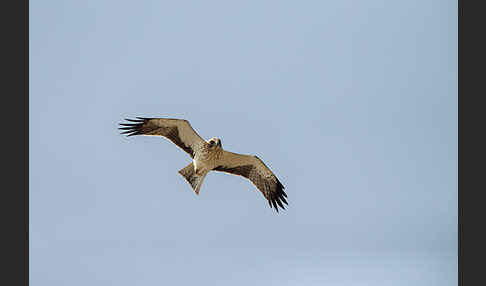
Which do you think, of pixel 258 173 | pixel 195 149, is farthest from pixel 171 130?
pixel 258 173

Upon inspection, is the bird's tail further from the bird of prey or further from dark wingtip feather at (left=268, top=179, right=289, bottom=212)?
dark wingtip feather at (left=268, top=179, right=289, bottom=212)

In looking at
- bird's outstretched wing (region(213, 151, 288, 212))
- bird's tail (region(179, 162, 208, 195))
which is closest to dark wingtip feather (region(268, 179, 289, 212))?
bird's outstretched wing (region(213, 151, 288, 212))

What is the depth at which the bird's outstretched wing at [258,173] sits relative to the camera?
9195 millimetres

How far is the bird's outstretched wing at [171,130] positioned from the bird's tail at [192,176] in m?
0.21

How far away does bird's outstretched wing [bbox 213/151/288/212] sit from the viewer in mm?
9195

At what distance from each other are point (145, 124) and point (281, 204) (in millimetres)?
2529

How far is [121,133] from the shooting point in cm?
833

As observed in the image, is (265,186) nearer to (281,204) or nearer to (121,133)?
(281,204)

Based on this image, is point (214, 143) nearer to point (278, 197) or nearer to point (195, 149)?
point (195, 149)

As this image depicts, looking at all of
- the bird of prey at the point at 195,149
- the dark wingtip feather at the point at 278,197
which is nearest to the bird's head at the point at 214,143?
the bird of prey at the point at 195,149

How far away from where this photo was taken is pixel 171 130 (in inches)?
348

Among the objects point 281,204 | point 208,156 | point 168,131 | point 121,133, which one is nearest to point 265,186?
point 281,204

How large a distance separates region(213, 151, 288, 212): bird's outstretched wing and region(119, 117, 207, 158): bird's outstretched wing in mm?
541

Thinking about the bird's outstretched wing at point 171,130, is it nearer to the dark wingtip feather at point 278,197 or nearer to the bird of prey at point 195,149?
the bird of prey at point 195,149
